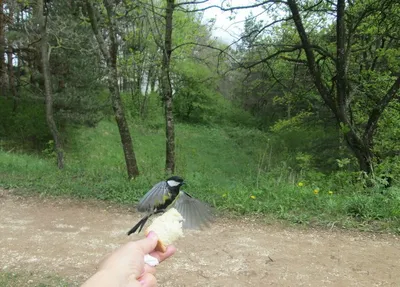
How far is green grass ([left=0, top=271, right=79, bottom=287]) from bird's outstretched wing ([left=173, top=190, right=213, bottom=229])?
1.72 metres

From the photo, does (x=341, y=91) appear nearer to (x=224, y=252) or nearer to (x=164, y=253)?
(x=224, y=252)

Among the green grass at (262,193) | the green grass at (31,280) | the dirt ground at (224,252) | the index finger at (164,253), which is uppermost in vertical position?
the index finger at (164,253)

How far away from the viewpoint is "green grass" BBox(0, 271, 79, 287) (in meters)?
3.52

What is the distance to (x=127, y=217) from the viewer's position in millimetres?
5363

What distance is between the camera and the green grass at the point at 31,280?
352cm

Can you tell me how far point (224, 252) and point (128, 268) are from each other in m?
2.77

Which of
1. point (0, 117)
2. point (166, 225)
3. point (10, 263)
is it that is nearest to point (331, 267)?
point (166, 225)

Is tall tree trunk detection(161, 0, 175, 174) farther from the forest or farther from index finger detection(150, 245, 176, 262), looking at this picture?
index finger detection(150, 245, 176, 262)

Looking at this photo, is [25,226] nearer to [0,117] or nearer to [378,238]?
[378,238]

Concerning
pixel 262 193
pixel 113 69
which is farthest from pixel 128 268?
pixel 113 69

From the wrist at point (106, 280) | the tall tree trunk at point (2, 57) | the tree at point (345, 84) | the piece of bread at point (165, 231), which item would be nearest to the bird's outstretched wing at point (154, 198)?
the piece of bread at point (165, 231)

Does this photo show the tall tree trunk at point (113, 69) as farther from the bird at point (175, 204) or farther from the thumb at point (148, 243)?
the thumb at point (148, 243)

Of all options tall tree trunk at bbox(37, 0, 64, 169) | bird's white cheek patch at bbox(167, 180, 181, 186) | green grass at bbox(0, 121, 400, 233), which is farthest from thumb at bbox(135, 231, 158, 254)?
tall tree trunk at bbox(37, 0, 64, 169)

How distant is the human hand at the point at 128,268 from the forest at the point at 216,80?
366 centimetres
